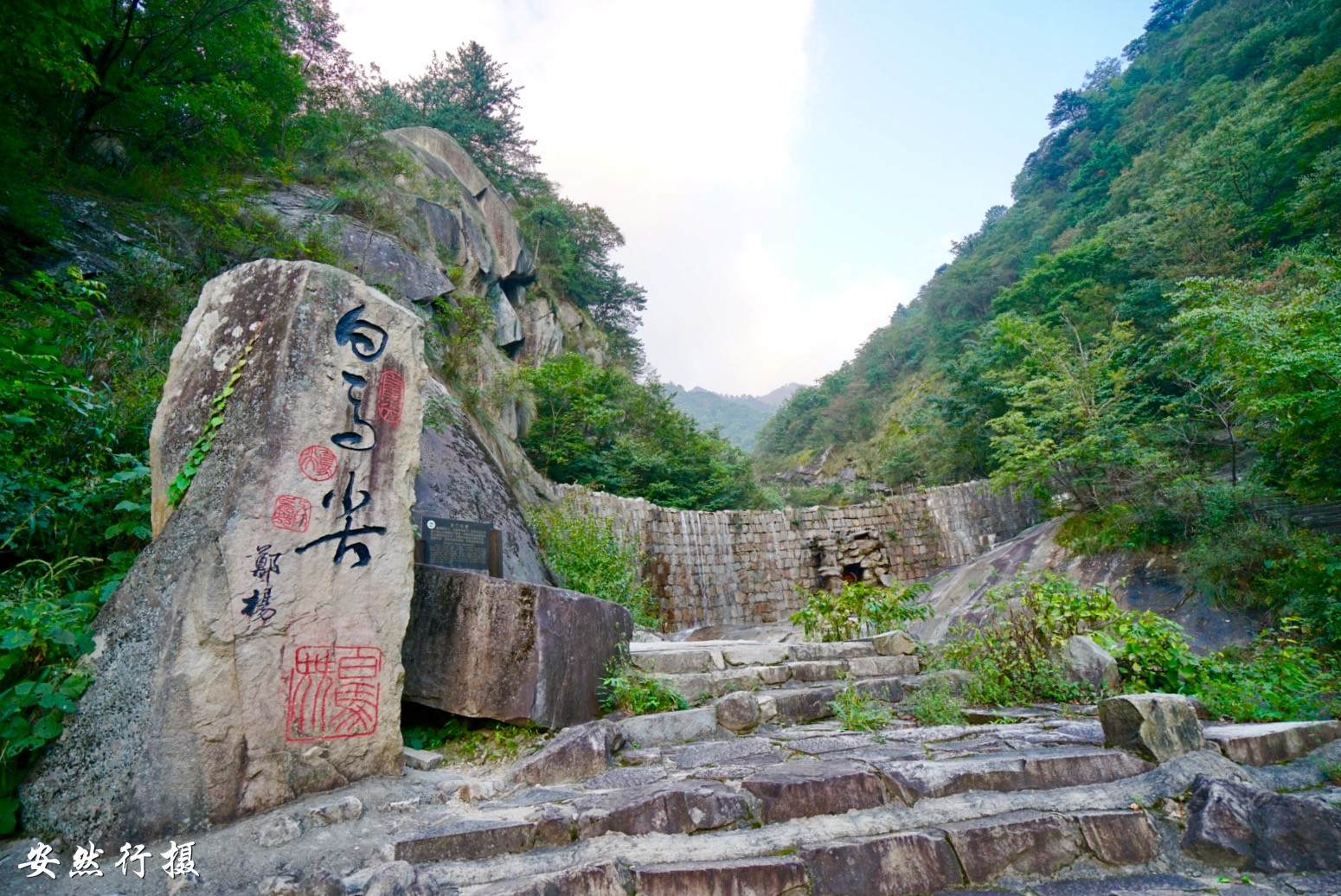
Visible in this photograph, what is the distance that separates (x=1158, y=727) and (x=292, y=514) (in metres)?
4.10

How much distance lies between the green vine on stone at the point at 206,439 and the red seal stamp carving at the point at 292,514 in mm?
420

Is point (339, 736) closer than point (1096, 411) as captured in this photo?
Yes

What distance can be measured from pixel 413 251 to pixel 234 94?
463 cm

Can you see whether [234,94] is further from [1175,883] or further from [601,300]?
[601,300]

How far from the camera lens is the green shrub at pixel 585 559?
8.12 meters

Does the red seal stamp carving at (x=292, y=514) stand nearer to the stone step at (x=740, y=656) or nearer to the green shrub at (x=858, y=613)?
the stone step at (x=740, y=656)

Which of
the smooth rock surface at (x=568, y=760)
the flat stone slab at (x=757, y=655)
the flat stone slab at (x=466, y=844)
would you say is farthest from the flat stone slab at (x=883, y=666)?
the flat stone slab at (x=466, y=844)

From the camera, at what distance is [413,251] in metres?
12.5

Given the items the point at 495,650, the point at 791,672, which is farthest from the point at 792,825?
the point at 791,672

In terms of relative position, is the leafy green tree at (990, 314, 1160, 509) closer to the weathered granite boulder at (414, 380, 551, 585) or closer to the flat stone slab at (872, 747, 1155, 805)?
the flat stone slab at (872, 747, 1155, 805)

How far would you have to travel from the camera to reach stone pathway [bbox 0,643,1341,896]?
2156 millimetres

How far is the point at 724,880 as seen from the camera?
2.10 m

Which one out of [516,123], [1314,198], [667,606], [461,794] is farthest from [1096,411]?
[516,123]
